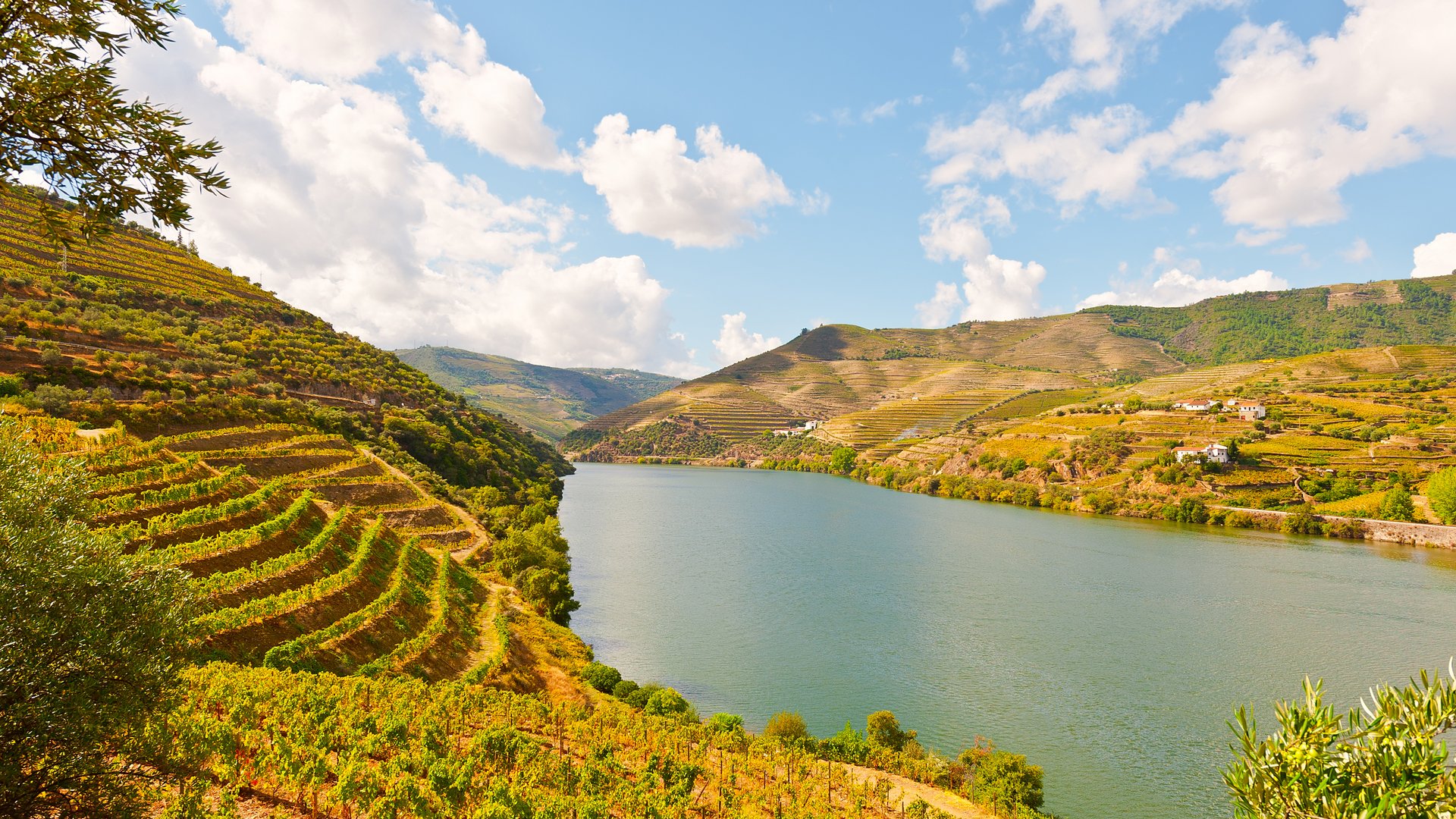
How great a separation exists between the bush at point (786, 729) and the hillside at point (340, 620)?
104 cm

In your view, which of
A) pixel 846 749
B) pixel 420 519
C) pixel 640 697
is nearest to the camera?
pixel 846 749

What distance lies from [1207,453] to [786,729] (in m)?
109

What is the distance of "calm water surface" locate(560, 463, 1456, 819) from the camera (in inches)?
1211

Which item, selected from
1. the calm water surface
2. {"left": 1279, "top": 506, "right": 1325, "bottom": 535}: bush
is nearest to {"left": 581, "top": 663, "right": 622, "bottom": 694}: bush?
the calm water surface

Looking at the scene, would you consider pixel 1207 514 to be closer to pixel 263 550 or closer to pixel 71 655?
pixel 263 550

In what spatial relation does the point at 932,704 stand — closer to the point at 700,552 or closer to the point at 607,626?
the point at 607,626

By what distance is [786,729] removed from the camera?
26516 mm

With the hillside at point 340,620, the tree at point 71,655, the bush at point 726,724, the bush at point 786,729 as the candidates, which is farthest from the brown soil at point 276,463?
the bush at point 786,729

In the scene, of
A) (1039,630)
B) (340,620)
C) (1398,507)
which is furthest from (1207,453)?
(340,620)

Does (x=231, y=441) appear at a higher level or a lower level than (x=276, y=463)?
higher

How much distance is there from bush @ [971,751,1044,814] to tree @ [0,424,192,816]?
24.9 meters

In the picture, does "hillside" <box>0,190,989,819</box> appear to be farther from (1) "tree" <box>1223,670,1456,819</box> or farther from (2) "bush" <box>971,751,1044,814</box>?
(1) "tree" <box>1223,670,1456,819</box>

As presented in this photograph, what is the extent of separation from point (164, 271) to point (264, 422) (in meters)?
56.0

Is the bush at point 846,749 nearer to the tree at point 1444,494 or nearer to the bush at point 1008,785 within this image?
the bush at point 1008,785
